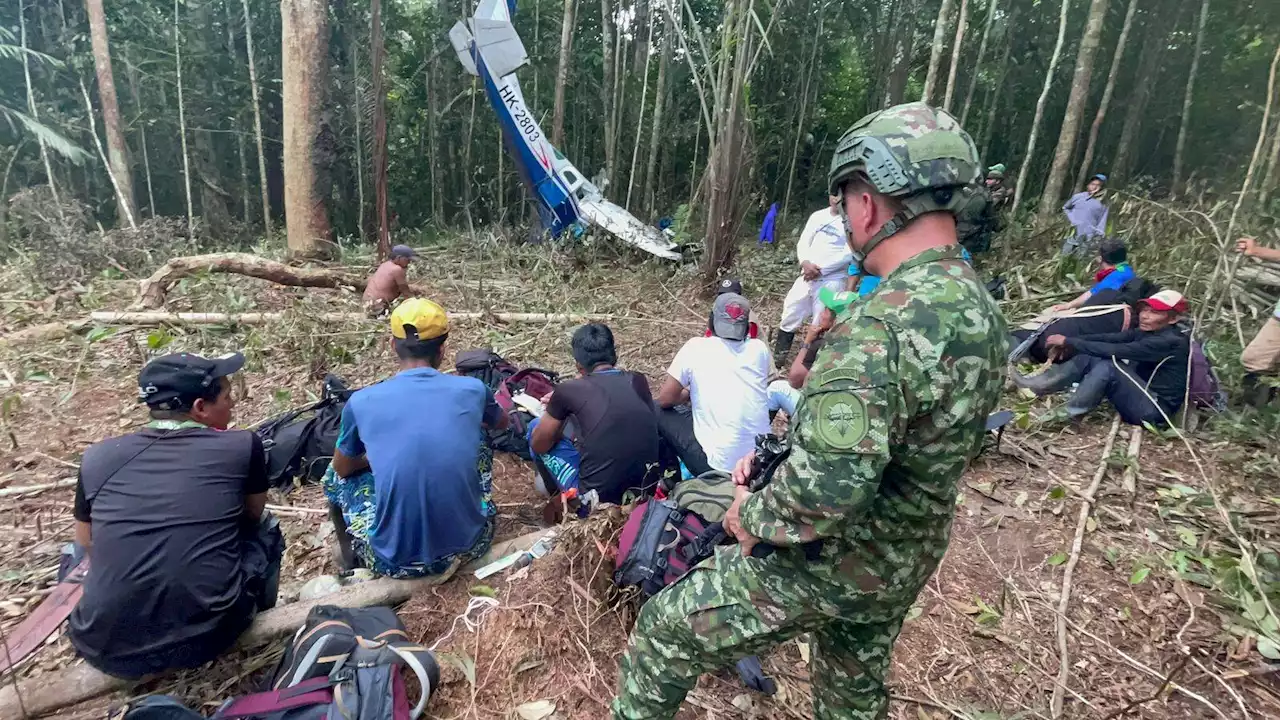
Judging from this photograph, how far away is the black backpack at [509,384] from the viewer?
4.10 metres

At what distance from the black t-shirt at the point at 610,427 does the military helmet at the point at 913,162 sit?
1873 millimetres

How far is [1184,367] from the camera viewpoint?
451 centimetres

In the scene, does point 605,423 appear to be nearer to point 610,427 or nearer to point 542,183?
point 610,427

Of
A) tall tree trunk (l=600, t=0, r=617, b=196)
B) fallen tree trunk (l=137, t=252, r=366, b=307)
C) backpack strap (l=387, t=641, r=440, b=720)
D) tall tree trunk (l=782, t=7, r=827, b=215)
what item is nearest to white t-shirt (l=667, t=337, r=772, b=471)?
backpack strap (l=387, t=641, r=440, b=720)

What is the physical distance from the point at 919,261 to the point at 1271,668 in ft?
8.52

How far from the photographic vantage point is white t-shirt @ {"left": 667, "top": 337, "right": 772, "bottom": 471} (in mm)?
3273

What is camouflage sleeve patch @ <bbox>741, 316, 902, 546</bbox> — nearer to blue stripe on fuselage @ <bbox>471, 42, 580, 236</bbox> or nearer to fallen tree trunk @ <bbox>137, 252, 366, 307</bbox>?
fallen tree trunk @ <bbox>137, 252, 366, 307</bbox>

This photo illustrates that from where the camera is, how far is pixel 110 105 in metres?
10.3

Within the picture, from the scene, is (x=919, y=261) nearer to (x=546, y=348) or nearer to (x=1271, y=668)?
(x=1271, y=668)

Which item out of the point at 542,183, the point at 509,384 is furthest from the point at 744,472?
the point at 542,183

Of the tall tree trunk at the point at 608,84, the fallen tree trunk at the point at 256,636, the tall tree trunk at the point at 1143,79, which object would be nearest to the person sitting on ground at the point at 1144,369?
the fallen tree trunk at the point at 256,636

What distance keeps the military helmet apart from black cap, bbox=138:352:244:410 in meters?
2.22

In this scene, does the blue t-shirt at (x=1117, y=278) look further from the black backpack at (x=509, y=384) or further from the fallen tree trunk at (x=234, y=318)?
the black backpack at (x=509, y=384)

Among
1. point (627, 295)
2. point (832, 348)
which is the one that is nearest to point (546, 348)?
point (627, 295)
